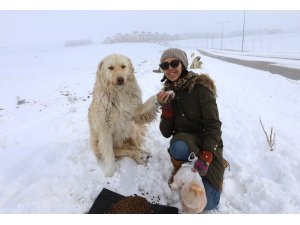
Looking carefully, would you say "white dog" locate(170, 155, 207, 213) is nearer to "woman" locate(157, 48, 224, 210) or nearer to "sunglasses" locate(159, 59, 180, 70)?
"woman" locate(157, 48, 224, 210)

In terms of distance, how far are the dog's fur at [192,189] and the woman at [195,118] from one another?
10 centimetres

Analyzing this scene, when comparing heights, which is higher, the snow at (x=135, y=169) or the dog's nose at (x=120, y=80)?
the dog's nose at (x=120, y=80)

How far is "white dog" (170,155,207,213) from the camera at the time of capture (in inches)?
107

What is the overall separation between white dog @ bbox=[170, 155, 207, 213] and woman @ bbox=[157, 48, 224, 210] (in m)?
0.09

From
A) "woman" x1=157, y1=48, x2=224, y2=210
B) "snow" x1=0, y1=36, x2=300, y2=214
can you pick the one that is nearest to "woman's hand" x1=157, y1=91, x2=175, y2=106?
"woman" x1=157, y1=48, x2=224, y2=210

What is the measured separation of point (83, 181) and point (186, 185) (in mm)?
1484

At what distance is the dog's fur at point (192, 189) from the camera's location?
272 centimetres

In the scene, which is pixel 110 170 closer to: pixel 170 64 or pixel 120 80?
pixel 120 80

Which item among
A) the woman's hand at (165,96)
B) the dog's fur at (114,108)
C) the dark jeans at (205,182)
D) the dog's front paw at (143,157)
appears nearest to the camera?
the dark jeans at (205,182)

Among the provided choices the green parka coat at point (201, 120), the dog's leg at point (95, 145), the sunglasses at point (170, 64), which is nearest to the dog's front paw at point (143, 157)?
the dog's leg at point (95, 145)

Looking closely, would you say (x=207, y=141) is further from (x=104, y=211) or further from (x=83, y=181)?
(x=83, y=181)

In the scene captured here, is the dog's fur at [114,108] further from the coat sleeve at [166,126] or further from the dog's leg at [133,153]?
the coat sleeve at [166,126]

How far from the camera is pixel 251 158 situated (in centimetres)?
400

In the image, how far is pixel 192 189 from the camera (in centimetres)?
273
